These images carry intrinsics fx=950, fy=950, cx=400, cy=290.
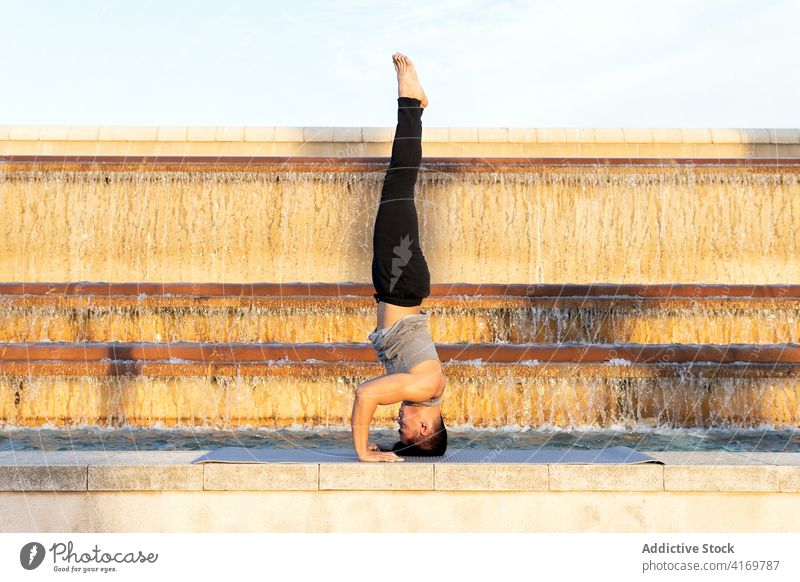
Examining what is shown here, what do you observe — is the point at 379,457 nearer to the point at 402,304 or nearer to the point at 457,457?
the point at 457,457

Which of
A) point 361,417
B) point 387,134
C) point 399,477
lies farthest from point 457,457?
point 387,134

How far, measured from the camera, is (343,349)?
11688 millimetres

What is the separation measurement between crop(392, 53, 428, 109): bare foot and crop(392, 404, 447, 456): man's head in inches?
88.6

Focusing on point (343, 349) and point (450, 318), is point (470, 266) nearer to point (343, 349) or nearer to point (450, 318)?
point (450, 318)

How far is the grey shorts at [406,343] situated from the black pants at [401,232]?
0.17 metres

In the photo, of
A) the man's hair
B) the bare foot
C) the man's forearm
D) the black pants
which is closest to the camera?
the man's forearm

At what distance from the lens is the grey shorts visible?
6.62m

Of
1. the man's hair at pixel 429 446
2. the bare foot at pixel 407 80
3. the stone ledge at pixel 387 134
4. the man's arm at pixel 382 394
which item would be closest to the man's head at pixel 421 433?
the man's hair at pixel 429 446

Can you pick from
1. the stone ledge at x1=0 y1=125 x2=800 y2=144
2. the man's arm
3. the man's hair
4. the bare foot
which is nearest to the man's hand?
the man's arm

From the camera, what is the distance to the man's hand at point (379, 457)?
649 cm

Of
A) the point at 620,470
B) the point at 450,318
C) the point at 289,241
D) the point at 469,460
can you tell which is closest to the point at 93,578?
the point at 469,460

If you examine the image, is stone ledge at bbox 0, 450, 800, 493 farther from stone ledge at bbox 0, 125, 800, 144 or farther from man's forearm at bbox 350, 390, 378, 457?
stone ledge at bbox 0, 125, 800, 144

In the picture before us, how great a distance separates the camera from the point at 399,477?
6199 millimetres

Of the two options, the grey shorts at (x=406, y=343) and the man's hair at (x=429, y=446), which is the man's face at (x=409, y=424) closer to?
the man's hair at (x=429, y=446)
